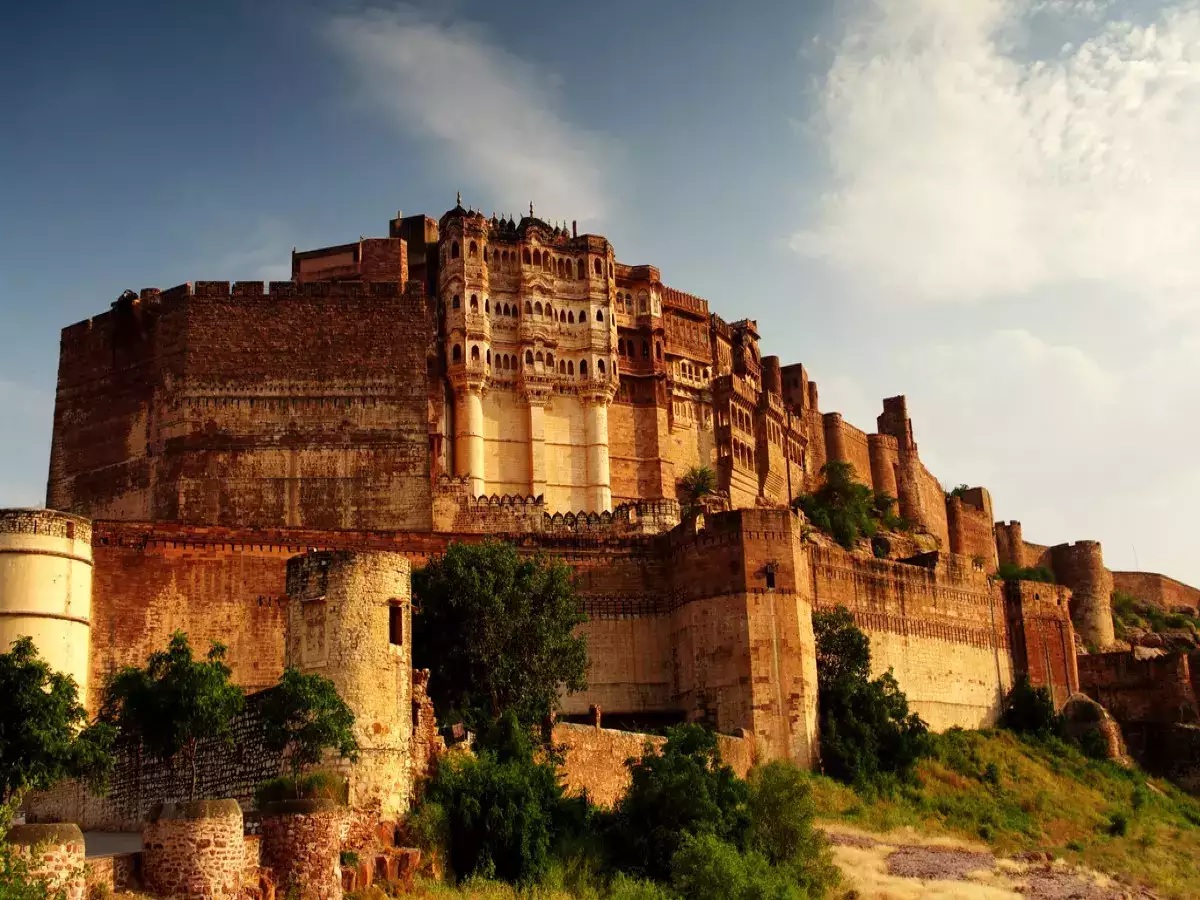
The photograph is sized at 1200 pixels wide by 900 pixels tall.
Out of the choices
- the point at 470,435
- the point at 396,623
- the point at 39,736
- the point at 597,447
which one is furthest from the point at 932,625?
the point at 39,736

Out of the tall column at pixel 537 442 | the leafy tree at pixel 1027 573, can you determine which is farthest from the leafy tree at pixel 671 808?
the leafy tree at pixel 1027 573

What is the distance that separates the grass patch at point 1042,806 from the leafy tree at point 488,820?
32.7 feet

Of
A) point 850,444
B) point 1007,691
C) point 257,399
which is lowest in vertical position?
point 1007,691

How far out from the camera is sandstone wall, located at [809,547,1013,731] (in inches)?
1615

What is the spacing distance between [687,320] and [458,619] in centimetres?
3053

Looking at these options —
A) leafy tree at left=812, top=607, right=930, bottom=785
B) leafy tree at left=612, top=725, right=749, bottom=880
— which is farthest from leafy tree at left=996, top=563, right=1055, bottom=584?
leafy tree at left=612, top=725, right=749, bottom=880


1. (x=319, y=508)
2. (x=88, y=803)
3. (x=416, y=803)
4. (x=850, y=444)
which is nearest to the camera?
(x=416, y=803)

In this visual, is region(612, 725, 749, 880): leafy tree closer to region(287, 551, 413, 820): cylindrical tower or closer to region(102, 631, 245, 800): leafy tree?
region(287, 551, 413, 820): cylindrical tower

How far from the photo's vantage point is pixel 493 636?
3103 cm

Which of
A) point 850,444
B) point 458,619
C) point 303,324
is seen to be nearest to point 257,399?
point 303,324

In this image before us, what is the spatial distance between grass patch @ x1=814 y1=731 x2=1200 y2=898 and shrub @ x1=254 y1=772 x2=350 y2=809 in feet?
44.5

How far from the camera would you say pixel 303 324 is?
4341cm

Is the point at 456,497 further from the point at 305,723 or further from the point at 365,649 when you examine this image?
the point at 305,723

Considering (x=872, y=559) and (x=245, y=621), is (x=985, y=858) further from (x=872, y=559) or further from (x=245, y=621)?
(x=245, y=621)
